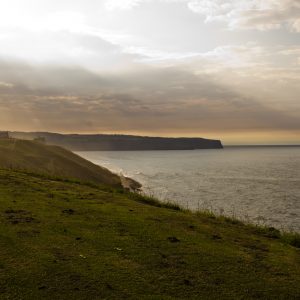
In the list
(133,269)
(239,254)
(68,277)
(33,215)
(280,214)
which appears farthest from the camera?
(280,214)

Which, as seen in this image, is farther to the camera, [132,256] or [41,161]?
[41,161]

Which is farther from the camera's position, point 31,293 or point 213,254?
point 213,254

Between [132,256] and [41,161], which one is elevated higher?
[132,256]

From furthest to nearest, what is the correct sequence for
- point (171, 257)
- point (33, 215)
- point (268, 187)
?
point (268, 187) < point (33, 215) < point (171, 257)

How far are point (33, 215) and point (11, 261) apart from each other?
A: 195 inches

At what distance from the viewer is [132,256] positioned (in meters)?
10.8

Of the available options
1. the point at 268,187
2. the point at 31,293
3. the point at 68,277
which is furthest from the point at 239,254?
the point at 268,187

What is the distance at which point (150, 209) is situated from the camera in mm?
18156

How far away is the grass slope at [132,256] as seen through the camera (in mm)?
8648

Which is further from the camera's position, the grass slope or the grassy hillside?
the grassy hillside

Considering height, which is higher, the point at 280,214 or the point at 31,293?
the point at 31,293

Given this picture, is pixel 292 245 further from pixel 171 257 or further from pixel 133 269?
pixel 133 269

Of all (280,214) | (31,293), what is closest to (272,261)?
(31,293)

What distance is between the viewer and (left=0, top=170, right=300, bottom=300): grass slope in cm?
865
